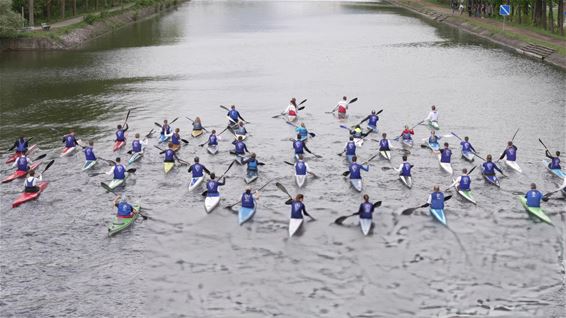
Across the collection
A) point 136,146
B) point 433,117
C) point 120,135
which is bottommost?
point 136,146

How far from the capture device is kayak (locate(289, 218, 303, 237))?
2991cm

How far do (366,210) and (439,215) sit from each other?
154 inches

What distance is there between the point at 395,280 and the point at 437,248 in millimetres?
3685

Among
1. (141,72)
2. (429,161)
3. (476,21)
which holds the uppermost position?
(476,21)

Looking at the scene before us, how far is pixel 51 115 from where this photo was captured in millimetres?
52969

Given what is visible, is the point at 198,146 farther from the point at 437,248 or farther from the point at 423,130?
the point at 437,248

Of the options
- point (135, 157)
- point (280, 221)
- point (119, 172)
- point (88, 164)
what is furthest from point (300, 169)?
point (88, 164)

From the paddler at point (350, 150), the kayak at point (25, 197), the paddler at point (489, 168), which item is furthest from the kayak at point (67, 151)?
the paddler at point (489, 168)

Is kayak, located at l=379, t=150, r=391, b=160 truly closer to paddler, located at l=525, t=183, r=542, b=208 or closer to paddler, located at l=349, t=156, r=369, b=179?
paddler, located at l=349, t=156, r=369, b=179

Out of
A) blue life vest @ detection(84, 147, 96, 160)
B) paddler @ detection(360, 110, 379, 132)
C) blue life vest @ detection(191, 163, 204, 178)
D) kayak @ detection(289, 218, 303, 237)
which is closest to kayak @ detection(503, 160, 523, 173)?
paddler @ detection(360, 110, 379, 132)

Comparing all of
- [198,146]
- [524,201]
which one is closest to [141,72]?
[198,146]

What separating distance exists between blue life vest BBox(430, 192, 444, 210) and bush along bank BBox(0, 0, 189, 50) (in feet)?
233

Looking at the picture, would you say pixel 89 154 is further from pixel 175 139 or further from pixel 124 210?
pixel 124 210

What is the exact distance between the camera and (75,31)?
95500 millimetres
